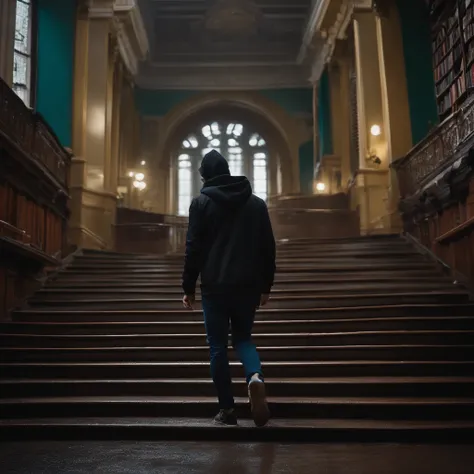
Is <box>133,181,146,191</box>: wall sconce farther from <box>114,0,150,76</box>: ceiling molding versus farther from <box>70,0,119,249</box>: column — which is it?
<box>70,0,119,249</box>: column

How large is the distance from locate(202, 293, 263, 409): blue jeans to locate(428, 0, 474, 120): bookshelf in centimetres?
497

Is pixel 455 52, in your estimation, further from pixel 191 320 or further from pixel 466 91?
pixel 191 320

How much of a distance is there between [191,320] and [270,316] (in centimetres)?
65

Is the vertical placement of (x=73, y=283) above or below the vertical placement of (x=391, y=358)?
above

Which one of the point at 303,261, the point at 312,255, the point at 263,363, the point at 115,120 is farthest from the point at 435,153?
the point at 115,120

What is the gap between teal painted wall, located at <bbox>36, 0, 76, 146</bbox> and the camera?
33.0 feet

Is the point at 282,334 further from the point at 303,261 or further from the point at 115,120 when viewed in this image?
the point at 115,120

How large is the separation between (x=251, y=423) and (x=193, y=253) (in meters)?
0.90

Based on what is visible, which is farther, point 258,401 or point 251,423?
point 251,423

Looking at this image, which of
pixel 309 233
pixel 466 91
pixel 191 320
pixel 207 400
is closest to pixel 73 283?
pixel 191 320

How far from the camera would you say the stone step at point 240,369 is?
3750 mm

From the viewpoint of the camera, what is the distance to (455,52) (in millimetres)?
8016

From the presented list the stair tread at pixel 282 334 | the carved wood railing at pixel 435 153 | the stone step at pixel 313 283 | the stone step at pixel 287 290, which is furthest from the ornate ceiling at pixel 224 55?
the stair tread at pixel 282 334

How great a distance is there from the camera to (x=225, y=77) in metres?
17.4
